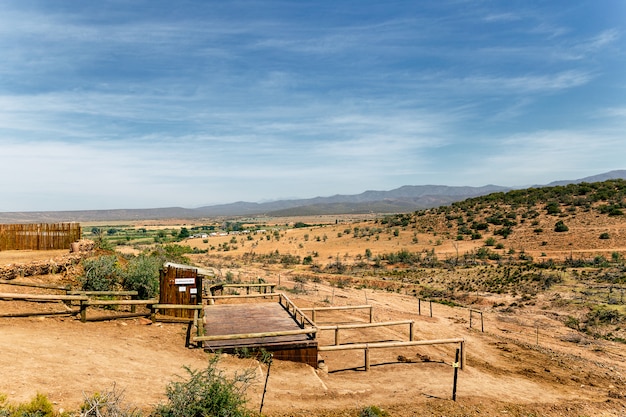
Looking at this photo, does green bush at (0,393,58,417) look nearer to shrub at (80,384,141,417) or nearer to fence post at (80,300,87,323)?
shrub at (80,384,141,417)

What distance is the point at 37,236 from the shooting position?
68.1 feet

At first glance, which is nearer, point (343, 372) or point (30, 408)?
point (30, 408)

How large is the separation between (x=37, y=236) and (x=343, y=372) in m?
18.2

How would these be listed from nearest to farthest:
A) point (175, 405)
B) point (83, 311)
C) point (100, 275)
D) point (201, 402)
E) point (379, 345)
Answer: point (175, 405)
point (201, 402)
point (379, 345)
point (83, 311)
point (100, 275)

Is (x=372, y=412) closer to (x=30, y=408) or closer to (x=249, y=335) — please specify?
(x=249, y=335)

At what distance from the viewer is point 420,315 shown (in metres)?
18.6

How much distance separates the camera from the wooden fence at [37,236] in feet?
67.4

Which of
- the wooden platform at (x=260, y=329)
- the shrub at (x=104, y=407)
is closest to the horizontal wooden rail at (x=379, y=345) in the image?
the wooden platform at (x=260, y=329)

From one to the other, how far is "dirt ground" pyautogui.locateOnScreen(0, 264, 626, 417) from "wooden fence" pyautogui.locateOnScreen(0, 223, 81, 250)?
6736 mm

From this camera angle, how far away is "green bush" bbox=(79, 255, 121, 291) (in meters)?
14.5

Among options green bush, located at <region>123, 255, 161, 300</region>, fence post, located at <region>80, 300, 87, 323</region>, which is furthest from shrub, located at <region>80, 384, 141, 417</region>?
green bush, located at <region>123, 255, 161, 300</region>

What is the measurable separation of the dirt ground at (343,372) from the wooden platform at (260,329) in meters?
0.32

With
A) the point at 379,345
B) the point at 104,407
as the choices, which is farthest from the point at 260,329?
the point at 104,407

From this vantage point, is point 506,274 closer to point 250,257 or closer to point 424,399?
point 424,399
